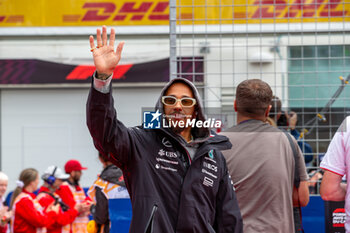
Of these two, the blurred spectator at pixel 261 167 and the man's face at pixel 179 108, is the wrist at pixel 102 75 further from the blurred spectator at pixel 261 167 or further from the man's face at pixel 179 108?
the blurred spectator at pixel 261 167

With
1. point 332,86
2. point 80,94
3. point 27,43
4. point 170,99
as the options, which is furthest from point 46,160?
point 170,99

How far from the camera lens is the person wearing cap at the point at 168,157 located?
8.28 ft

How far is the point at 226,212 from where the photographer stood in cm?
289

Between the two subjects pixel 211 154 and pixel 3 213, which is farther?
pixel 3 213

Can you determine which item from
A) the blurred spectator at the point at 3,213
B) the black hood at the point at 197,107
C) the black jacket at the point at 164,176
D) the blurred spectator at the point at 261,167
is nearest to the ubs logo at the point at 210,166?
the black jacket at the point at 164,176

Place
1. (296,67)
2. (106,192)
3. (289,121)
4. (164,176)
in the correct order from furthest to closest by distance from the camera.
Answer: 1. (106,192)
2. (296,67)
3. (289,121)
4. (164,176)

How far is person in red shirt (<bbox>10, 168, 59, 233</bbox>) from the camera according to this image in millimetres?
6340

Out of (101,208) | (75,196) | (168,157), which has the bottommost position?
(75,196)

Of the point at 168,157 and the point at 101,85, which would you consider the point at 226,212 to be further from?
the point at 101,85

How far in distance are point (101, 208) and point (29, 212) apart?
1532 millimetres

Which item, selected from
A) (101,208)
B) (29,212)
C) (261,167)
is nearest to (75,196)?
(29,212)

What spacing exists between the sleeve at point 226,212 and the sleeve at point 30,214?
3.91 meters

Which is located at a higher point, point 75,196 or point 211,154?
point 211,154

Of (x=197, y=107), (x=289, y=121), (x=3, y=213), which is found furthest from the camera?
(x=3, y=213)
